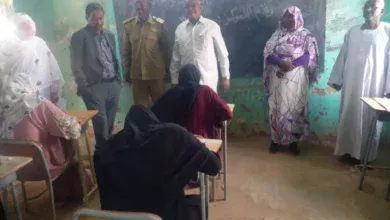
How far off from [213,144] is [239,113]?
2.17 metres

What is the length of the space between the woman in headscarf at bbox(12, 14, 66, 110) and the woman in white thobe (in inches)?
105

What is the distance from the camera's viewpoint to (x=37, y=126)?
90.2 inches

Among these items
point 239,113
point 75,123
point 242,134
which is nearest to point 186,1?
point 239,113

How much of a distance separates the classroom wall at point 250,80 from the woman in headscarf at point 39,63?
1.29 feet

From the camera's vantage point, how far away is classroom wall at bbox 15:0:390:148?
139 inches

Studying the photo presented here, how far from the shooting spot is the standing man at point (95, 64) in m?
3.21

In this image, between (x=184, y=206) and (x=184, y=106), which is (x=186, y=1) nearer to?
(x=184, y=106)

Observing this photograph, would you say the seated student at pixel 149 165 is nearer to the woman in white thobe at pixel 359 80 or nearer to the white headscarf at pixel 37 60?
the white headscarf at pixel 37 60

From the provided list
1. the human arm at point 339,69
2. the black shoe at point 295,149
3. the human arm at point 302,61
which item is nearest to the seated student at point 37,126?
the human arm at point 302,61

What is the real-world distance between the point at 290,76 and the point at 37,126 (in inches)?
91.7

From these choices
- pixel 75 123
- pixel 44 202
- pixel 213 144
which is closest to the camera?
→ pixel 213 144

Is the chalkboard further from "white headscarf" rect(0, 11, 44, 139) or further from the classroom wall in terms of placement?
"white headscarf" rect(0, 11, 44, 139)

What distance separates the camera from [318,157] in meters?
3.57

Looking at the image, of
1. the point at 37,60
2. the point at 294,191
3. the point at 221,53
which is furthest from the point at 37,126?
the point at 294,191
